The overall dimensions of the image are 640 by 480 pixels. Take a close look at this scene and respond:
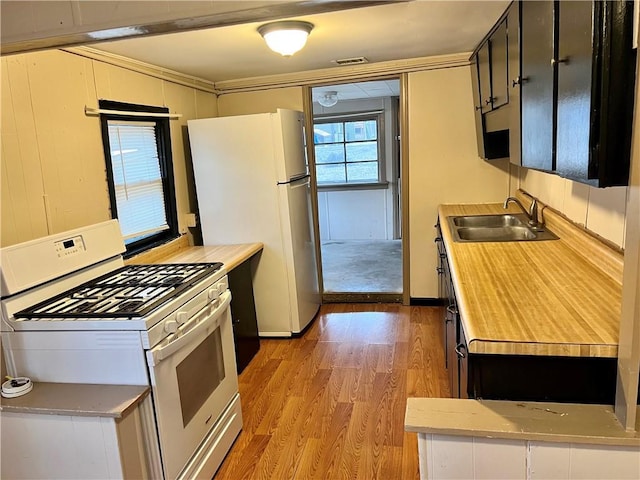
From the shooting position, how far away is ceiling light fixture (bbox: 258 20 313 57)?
2.32 m

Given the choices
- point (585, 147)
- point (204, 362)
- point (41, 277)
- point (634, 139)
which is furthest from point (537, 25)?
point (41, 277)

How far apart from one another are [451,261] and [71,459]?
172 centimetres

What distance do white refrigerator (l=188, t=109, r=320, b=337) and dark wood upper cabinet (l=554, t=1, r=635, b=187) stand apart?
2305mm

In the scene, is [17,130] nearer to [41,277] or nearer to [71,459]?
[41,277]

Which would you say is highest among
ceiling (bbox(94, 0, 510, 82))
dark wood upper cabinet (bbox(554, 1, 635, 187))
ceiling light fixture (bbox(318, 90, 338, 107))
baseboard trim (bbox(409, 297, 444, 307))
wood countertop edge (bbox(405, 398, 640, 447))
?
ceiling light fixture (bbox(318, 90, 338, 107))

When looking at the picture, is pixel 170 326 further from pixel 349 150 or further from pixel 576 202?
pixel 349 150

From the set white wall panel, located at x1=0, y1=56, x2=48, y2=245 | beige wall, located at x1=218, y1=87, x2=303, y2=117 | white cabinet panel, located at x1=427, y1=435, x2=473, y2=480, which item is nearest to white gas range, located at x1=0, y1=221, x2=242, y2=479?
white wall panel, located at x1=0, y1=56, x2=48, y2=245

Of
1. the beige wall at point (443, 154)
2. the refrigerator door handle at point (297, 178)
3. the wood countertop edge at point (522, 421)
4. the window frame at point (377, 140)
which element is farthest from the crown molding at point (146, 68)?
the window frame at point (377, 140)

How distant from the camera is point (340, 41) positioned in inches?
111

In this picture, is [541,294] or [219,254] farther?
[219,254]

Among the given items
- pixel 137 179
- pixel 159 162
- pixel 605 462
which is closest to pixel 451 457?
pixel 605 462

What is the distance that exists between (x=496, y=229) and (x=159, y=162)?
2.40m

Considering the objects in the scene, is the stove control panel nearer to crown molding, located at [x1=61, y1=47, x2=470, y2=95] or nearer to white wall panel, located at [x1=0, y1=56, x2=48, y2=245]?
white wall panel, located at [x1=0, y1=56, x2=48, y2=245]

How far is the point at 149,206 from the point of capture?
3.12 metres
